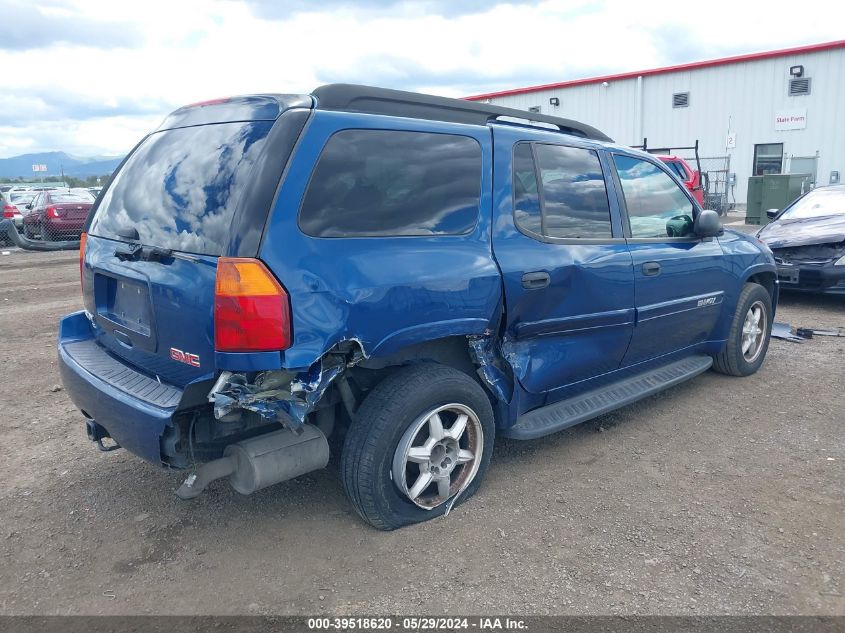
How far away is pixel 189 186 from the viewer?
295 cm

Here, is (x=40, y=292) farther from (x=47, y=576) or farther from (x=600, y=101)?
(x=600, y=101)

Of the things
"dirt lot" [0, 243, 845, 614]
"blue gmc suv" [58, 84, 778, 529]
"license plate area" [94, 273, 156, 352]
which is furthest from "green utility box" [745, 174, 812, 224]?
"license plate area" [94, 273, 156, 352]

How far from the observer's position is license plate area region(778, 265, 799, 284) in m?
7.92

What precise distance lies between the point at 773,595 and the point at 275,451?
6.95ft

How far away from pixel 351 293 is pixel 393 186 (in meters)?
0.58

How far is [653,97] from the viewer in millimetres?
26328

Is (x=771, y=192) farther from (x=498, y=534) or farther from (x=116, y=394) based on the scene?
(x=116, y=394)

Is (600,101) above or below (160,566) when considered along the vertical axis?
above

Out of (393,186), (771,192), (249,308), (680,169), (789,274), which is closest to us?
(249,308)

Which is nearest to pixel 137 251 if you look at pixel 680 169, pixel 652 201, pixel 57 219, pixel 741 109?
pixel 652 201

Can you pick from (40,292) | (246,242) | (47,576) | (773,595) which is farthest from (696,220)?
(40,292)

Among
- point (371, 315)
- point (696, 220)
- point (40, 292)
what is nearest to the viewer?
point (371, 315)

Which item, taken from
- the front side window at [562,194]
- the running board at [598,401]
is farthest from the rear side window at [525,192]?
the running board at [598,401]

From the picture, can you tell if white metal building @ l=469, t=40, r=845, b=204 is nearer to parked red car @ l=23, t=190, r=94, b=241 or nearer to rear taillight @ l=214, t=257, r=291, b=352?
parked red car @ l=23, t=190, r=94, b=241
